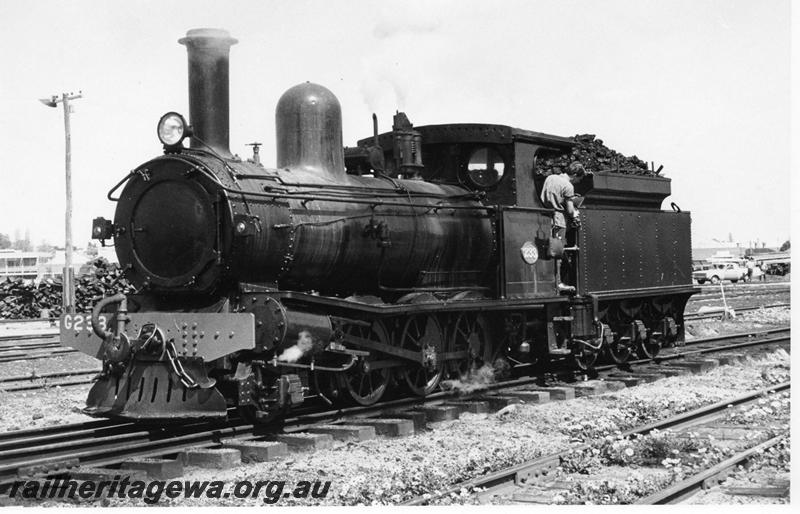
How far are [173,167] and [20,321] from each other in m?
22.3

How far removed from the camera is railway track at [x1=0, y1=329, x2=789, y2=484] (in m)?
7.52

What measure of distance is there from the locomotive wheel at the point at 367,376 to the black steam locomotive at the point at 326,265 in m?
0.02

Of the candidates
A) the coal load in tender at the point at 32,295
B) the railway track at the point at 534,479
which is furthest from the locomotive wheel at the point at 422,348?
the coal load in tender at the point at 32,295

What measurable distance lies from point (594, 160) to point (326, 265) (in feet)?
16.5

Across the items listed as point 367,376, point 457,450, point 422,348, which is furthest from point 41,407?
point 457,450

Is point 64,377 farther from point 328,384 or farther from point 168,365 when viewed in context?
point 168,365

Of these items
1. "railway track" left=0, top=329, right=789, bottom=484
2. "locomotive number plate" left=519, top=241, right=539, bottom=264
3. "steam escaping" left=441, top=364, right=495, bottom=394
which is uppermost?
"locomotive number plate" left=519, top=241, right=539, bottom=264

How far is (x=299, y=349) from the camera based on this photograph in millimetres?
8609

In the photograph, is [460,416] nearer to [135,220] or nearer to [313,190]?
[313,190]

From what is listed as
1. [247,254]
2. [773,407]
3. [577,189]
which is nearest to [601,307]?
[577,189]

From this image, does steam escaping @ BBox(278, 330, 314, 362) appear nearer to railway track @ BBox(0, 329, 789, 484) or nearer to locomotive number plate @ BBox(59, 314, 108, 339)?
railway track @ BBox(0, 329, 789, 484)

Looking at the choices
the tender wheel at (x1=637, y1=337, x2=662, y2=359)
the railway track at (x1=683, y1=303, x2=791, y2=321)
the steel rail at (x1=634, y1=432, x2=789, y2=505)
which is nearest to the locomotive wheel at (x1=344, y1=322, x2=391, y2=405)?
the steel rail at (x1=634, y1=432, x2=789, y2=505)

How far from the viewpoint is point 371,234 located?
9.73 meters

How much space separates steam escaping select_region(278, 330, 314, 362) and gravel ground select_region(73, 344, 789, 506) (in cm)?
86
